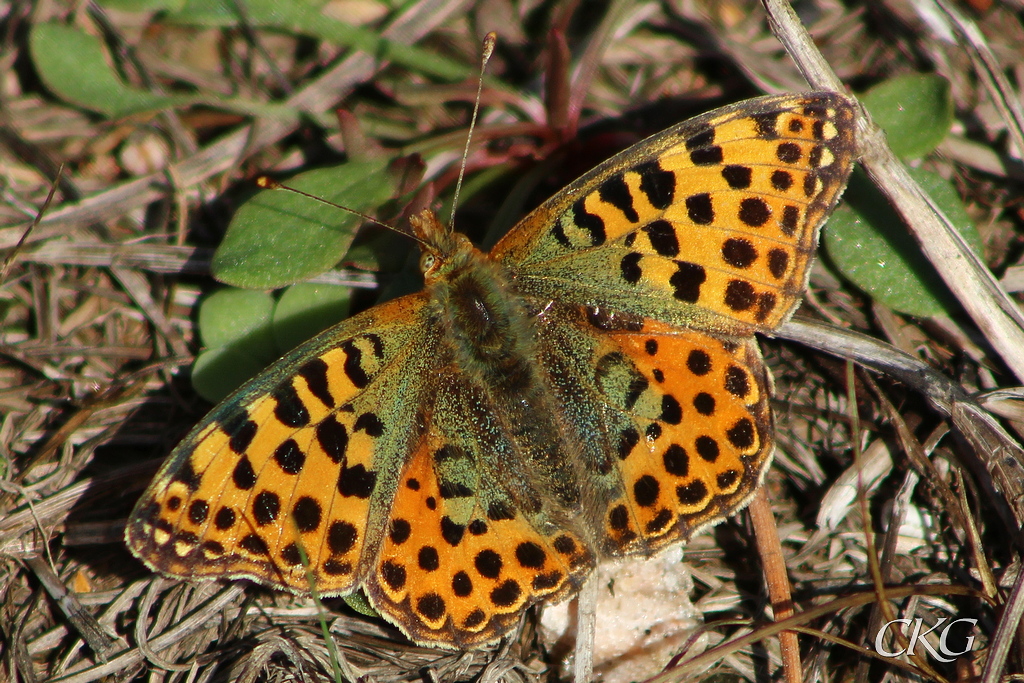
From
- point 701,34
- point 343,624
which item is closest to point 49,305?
point 343,624

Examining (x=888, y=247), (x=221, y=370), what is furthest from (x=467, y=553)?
(x=888, y=247)

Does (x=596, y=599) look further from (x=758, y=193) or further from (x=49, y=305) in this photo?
(x=49, y=305)

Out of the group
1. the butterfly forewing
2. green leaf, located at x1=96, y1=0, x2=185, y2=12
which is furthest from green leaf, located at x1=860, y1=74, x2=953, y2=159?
green leaf, located at x1=96, y1=0, x2=185, y2=12

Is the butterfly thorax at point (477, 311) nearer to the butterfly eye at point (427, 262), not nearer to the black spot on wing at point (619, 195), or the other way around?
the butterfly eye at point (427, 262)

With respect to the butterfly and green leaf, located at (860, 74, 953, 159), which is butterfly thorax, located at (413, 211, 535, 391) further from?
green leaf, located at (860, 74, 953, 159)

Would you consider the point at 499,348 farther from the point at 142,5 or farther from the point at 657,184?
the point at 142,5

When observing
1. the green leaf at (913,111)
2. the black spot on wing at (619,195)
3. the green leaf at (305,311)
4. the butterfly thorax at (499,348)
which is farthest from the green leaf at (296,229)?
the green leaf at (913,111)

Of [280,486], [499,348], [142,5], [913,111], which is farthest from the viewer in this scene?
[142,5]
